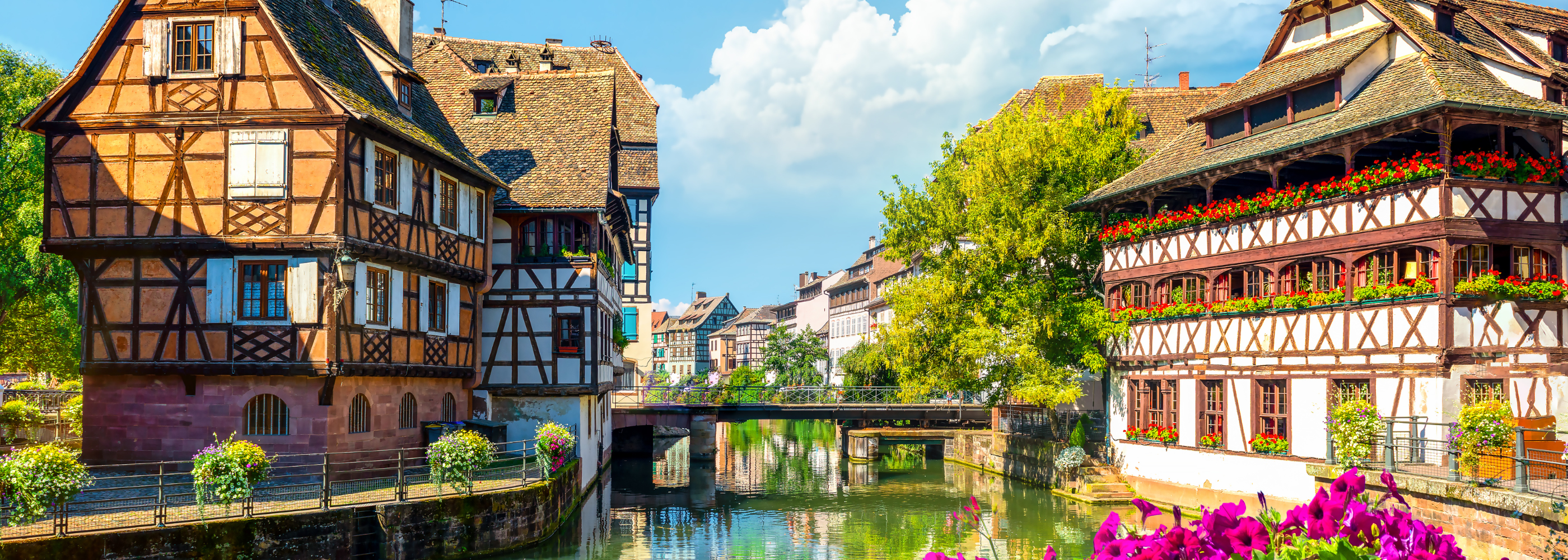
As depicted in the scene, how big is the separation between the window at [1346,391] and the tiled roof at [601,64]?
3179cm

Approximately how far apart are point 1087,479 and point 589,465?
13815mm

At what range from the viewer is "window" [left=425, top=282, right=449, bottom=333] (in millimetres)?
25438

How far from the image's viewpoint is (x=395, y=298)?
2325 cm

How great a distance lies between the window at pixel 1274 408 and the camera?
24.6m

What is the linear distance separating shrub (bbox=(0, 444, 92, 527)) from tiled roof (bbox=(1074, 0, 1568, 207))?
22.5m

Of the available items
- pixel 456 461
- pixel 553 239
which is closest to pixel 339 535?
pixel 456 461

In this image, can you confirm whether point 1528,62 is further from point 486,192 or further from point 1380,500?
point 1380,500

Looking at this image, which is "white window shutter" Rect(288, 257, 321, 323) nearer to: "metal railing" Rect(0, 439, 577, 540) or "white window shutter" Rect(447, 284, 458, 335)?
"metal railing" Rect(0, 439, 577, 540)

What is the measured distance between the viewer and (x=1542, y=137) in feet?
76.0

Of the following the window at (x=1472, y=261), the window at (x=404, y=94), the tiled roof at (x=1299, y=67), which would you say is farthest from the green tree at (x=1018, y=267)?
the window at (x=404, y=94)

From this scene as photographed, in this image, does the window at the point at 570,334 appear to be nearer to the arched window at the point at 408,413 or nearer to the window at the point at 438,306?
the window at the point at 438,306

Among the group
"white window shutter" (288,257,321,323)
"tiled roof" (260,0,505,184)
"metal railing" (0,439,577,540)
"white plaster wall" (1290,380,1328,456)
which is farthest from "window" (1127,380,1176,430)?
"white window shutter" (288,257,321,323)

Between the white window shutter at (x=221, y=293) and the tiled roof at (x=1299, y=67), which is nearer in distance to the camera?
the white window shutter at (x=221, y=293)

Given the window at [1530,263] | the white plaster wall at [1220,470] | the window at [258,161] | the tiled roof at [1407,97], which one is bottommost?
the white plaster wall at [1220,470]
